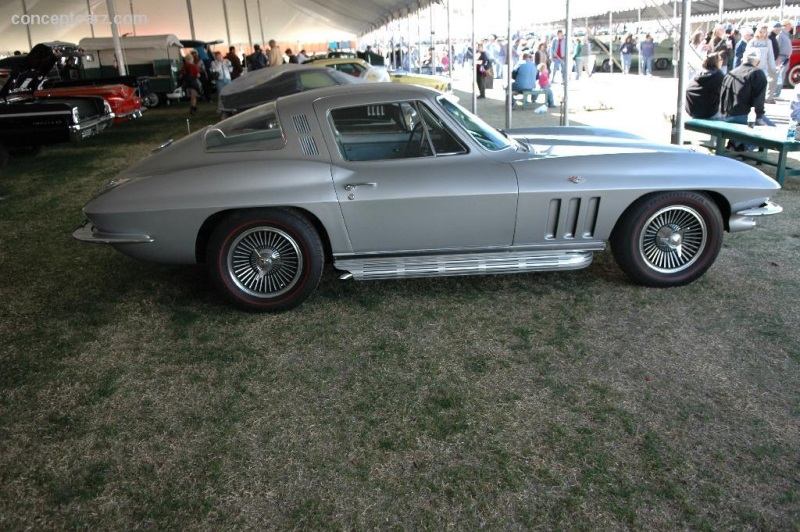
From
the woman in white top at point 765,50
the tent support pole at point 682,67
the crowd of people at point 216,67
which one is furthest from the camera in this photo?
the crowd of people at point 216,67

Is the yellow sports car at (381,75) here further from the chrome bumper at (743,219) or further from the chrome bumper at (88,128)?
the chrome bumper at (743,219)

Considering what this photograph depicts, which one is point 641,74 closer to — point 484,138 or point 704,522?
point 484,138

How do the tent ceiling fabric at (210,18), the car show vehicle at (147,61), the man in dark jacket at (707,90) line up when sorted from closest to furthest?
the man in dark jacket at (707,90)
the car show vehicle at (147,61)
the tent ceiling fabric at (210,18)

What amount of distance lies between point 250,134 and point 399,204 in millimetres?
1185

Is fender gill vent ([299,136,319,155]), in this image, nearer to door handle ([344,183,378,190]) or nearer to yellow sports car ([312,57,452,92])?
door handle ([344,183,378,190])

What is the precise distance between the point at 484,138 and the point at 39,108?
8676 millimetres

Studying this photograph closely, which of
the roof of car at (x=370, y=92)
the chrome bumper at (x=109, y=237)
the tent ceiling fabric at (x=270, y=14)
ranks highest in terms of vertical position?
the tent ceiling fabric at (x=270, y=14)

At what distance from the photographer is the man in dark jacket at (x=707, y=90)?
8695 mm

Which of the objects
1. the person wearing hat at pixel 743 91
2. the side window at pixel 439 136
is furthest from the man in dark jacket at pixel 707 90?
the side window at pixel 439 136

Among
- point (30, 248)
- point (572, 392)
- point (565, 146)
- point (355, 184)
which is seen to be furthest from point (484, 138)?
point (30, 248)

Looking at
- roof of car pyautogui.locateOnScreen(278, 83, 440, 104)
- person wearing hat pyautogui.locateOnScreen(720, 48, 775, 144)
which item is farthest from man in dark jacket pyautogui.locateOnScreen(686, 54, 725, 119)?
roof of car pyautogui.locateOnScreen(278, 83, 440, 104)

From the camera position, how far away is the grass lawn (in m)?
2.45

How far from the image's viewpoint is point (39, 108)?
10.2 meters

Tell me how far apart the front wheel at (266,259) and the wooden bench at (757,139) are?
521 cm
